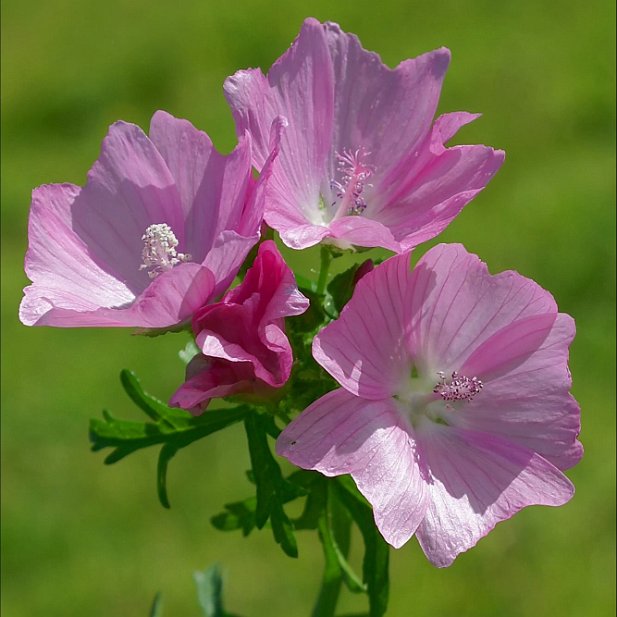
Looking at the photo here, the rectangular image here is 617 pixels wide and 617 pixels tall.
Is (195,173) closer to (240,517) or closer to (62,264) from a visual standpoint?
(62,264)

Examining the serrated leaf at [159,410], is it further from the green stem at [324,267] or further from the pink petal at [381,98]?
the pink petal at [381,98]

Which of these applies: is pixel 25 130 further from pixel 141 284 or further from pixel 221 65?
pixel 141 284

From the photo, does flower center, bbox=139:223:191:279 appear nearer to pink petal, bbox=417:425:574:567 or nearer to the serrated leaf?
the serrated leaf

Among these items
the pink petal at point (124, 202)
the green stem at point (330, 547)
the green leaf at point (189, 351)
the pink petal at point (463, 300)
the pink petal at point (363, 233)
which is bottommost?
the green stem at point (330, 547)

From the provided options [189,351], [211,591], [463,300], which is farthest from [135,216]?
[211,591]

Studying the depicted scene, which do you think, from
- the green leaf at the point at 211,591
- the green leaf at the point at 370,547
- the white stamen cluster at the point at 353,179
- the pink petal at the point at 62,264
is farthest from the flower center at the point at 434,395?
the green leaf at the point at 211,591

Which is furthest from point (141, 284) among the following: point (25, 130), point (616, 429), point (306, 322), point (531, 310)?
point (25, 130)

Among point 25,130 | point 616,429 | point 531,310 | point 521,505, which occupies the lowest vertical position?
point 616,429

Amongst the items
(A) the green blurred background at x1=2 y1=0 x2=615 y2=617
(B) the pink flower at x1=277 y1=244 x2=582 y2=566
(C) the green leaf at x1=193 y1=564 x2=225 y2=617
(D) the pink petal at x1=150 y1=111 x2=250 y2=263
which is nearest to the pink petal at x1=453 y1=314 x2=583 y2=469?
(B) the pink flower at x1=277 y1=244 x2=582 y2=566
